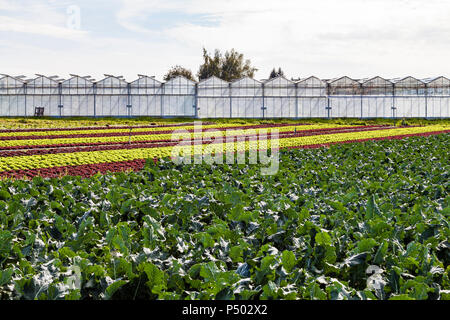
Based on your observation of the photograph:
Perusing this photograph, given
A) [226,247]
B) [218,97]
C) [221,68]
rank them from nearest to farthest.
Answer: [226,247]
[218,97]
[221,68]

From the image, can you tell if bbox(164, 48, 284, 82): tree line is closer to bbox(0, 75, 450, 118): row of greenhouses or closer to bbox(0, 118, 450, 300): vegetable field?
bbox(0, 75, 450, 118): row of greenhouses

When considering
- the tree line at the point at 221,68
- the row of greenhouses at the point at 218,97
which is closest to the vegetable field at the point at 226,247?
the row of greenhouses at the point at 218,97

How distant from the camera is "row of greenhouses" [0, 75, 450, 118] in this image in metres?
48.7

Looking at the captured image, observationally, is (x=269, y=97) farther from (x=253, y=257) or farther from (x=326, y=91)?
(x=253, y=257)

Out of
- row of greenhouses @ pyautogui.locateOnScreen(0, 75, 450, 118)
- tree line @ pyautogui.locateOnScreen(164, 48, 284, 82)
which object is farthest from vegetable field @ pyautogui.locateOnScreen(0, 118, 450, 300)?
tree line @ pyautogui.locateOnScreen(164, 48, 284, 82)

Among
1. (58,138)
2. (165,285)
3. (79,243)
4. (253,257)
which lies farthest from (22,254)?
(58,138)

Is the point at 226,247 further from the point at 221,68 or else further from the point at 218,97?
the point at 221,68

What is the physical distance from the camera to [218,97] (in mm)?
49281

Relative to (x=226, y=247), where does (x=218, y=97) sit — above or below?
above

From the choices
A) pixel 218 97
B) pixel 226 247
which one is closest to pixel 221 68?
pixel 218 97

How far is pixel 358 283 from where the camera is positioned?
4.12 m

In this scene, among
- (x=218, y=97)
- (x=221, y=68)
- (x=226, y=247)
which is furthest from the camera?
(x=221, y=68)

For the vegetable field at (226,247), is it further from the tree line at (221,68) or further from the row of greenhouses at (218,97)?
the tree line at (221,68)

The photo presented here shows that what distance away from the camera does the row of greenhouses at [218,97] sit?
160ft
